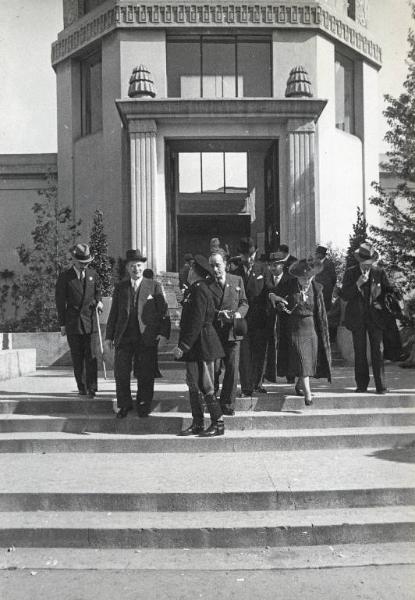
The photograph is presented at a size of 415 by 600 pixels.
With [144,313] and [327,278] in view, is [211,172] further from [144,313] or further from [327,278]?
[144,313]

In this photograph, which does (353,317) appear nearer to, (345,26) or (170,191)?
(170,191)

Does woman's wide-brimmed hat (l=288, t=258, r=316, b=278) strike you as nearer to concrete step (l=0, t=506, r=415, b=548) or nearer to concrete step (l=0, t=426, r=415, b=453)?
concrete step (l=0, t=426, r=415, b=453)

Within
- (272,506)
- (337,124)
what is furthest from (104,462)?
(337,124)

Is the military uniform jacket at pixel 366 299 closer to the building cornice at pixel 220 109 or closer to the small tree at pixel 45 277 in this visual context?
the small tree at pixel 45 277

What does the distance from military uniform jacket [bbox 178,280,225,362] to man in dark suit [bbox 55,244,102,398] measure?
1.82 meters

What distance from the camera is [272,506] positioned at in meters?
5.55

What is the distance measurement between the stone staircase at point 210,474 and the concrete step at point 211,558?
0.08m

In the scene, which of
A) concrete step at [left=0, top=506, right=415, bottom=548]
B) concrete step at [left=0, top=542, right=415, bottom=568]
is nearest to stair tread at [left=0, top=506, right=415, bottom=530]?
concrete step at [left=0, top=506, right=415, bottom=548]

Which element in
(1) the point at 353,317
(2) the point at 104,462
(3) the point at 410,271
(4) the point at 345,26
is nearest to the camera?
(2) the point at 104,462

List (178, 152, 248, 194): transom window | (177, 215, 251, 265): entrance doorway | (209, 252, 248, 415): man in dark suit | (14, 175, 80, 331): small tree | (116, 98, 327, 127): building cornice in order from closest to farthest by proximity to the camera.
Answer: (209, 252, 248, 415): man in dark suit, (14, 175, 80, 331): small tree, (116, 98, 327, 127): building cornice, (178, 152, 248, 194): transom window, (177, 215, 251, 265): entrance doorway

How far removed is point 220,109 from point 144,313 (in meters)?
10.6

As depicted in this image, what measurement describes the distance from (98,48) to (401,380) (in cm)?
1587

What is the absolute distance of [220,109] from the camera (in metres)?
17.3

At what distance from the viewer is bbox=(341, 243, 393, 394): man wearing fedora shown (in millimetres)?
8727
